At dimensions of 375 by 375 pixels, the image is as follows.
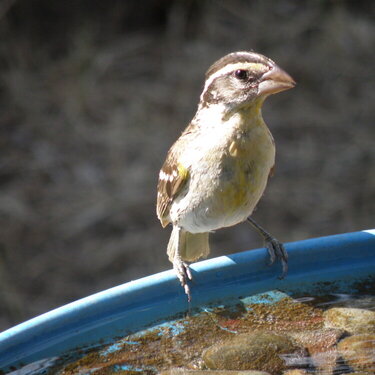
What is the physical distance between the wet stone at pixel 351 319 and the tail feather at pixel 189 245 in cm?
113

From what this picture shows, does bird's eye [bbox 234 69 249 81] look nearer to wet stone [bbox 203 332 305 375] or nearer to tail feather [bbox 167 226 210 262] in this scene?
tail feather [bbox 167 226 210 262]

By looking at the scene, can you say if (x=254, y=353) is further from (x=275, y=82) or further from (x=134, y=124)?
(x=134, y=124)

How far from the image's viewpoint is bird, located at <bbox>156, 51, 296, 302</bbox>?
3.59 meters

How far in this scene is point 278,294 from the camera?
137 inches

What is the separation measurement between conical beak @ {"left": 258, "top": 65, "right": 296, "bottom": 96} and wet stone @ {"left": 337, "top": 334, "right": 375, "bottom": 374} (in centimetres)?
106

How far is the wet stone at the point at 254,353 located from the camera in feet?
9.69

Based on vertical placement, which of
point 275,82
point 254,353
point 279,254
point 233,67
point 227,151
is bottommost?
point 254,353

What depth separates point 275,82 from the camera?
11.3 ft

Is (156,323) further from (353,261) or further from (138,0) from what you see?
(138,0)

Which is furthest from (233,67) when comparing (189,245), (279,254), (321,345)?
(321,345)

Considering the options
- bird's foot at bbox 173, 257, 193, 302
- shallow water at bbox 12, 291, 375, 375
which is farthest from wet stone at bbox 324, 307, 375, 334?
bird's foot at bbox 173, 257, 193, 302

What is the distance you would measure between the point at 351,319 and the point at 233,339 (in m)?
0.49

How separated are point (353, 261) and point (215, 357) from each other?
913 millimetres

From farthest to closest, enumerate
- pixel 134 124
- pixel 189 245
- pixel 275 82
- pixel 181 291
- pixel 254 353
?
pixel 134 124, pixel 189 245, pixel 275 82, pixel 181 291, pixel 254 353
